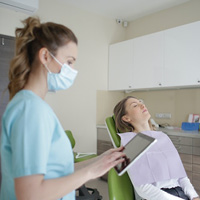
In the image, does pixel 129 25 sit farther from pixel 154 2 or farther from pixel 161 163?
pixel 161 163

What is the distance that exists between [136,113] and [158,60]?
189 cm

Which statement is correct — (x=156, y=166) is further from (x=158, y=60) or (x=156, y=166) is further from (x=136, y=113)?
(x=158, y=60)

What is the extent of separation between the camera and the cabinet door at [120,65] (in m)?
3.91

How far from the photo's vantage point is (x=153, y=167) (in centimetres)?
158

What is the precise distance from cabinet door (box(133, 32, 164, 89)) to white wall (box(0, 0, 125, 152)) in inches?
A: 25.2

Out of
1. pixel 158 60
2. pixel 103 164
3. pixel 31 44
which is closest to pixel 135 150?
pixel 103 164

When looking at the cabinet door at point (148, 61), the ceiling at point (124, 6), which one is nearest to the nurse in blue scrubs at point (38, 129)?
the cabinet door at point (148, 61)

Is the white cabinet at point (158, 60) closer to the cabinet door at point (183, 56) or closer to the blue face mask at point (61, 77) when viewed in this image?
the cabinet door at point (183, 56)

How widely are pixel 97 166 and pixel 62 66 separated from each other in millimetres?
376

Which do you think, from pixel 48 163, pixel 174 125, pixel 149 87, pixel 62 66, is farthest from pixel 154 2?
pixel 48 163

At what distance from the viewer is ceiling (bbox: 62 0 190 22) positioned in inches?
142

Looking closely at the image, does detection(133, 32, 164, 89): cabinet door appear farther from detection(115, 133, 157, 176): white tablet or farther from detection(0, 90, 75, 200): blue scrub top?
detection(0, 90, 75, 200): blue scrub top

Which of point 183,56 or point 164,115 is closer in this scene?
point 183,56

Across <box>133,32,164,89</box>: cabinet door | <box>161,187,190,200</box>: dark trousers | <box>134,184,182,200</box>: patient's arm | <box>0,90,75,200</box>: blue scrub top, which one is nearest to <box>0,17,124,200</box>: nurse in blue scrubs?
<box>0,90,75,200</box>: blue scrub top
